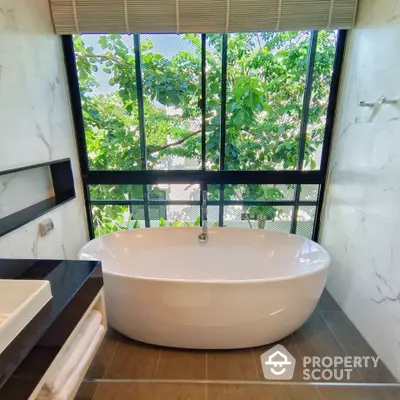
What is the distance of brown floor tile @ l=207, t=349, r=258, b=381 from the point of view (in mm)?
1553

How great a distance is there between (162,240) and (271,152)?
4.11 ft

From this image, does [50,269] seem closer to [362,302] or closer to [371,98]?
[362,302]

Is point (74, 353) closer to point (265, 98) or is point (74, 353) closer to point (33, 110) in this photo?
point (33, 110)

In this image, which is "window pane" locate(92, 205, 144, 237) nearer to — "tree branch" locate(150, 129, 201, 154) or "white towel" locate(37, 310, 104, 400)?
"tree branch" locate(150, 129, 201, 154)

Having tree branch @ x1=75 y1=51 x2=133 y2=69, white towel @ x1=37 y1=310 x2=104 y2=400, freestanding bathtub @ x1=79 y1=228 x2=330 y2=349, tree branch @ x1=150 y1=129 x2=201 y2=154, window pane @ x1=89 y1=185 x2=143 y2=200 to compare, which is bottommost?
freestanding bathtub @ x1=79 y1=228 x2=330 y2=349

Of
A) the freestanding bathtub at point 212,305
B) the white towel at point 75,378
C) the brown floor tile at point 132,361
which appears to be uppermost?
the white towel at point 75,378

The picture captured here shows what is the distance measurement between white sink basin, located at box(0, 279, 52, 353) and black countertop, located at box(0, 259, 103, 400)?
18 mm

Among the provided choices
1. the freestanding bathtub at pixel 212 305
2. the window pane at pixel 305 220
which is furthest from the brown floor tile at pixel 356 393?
the window pane at pixel 305 220

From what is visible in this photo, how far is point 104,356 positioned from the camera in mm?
1700

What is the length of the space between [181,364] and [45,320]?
3.51 feet

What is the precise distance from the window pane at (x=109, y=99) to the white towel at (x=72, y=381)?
1.62 meters

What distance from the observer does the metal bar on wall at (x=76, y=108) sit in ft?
7.09

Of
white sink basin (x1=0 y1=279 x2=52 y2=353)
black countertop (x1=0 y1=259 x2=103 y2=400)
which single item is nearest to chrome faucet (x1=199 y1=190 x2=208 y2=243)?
black countertop (x1=0 y1=259 x2=103 y2=400)

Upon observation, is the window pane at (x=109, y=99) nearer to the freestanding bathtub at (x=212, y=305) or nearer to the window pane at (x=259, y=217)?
the freestanding bathtub at (x=212, y=305)
